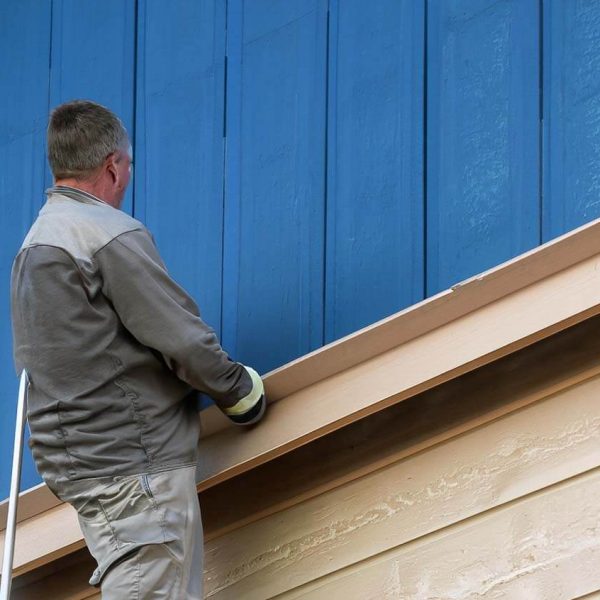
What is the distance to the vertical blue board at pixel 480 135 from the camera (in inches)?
165

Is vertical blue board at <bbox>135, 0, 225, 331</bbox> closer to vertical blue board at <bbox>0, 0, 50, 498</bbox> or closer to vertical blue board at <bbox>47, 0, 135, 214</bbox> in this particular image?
vertical blue board at <bbox>47, 0, 135, 214</bbox>

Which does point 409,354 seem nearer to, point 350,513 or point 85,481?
point 350,513

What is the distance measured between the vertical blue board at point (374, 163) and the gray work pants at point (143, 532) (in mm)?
661

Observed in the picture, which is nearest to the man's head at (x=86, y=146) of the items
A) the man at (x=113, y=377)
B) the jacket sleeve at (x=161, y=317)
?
the man at (x=113, y=377)

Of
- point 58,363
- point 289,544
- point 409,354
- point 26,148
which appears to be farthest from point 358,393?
point 26,148

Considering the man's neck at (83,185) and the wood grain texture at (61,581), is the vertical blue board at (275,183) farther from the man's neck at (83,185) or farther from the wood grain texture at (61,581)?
the wood grain texture at (61,581)

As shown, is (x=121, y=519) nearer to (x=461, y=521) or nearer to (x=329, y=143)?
(x=461, y=521)

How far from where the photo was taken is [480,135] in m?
4.28

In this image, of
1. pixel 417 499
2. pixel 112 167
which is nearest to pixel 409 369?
pixel 417 499

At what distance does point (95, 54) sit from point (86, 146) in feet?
3.52

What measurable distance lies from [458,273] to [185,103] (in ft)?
4.03

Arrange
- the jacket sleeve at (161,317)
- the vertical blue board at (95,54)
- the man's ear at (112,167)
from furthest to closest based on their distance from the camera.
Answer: the vertical blue board at (95,54)
the man's ear at (112,167)
the jacket sleeve at (161,317)

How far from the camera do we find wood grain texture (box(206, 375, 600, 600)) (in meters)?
3.90

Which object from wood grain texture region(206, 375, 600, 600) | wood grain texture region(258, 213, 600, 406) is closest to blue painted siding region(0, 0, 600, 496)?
wood grain texture region(258, 213, 600, 406)
